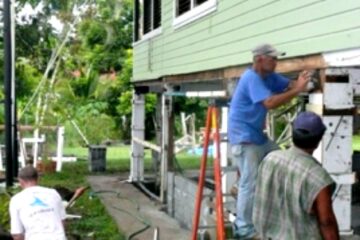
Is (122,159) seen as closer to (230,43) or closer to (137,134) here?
(137,134)

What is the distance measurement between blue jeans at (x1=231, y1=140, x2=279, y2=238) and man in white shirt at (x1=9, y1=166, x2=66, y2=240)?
1.63m

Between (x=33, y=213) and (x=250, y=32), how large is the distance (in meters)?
3.09

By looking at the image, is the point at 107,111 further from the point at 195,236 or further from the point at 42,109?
the point at 195,236

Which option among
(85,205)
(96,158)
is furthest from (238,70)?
(96,158)

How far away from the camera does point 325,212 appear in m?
3.37

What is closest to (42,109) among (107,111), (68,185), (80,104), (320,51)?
(68,185)

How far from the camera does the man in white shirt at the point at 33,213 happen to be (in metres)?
5.74

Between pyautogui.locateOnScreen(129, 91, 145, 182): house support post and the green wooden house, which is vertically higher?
the green wooden house

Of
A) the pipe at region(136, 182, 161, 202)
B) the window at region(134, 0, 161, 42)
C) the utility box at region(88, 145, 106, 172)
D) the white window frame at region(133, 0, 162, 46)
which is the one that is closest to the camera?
→ the white window frame at region(133, 0, 162, 46)

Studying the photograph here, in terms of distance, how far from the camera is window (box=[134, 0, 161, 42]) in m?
13.3

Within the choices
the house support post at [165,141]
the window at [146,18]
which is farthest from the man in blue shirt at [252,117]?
the window at [146,18]

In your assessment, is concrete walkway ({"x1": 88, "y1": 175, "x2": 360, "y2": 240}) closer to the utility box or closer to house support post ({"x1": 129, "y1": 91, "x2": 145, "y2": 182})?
house support post ({"x1": 129, "y1": 91, "x2": 145, "y2": 182})

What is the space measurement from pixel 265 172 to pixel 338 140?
1827 millimetres

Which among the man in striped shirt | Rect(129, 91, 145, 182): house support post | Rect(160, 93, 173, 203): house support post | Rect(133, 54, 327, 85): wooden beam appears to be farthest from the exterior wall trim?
the man in striped shirt
